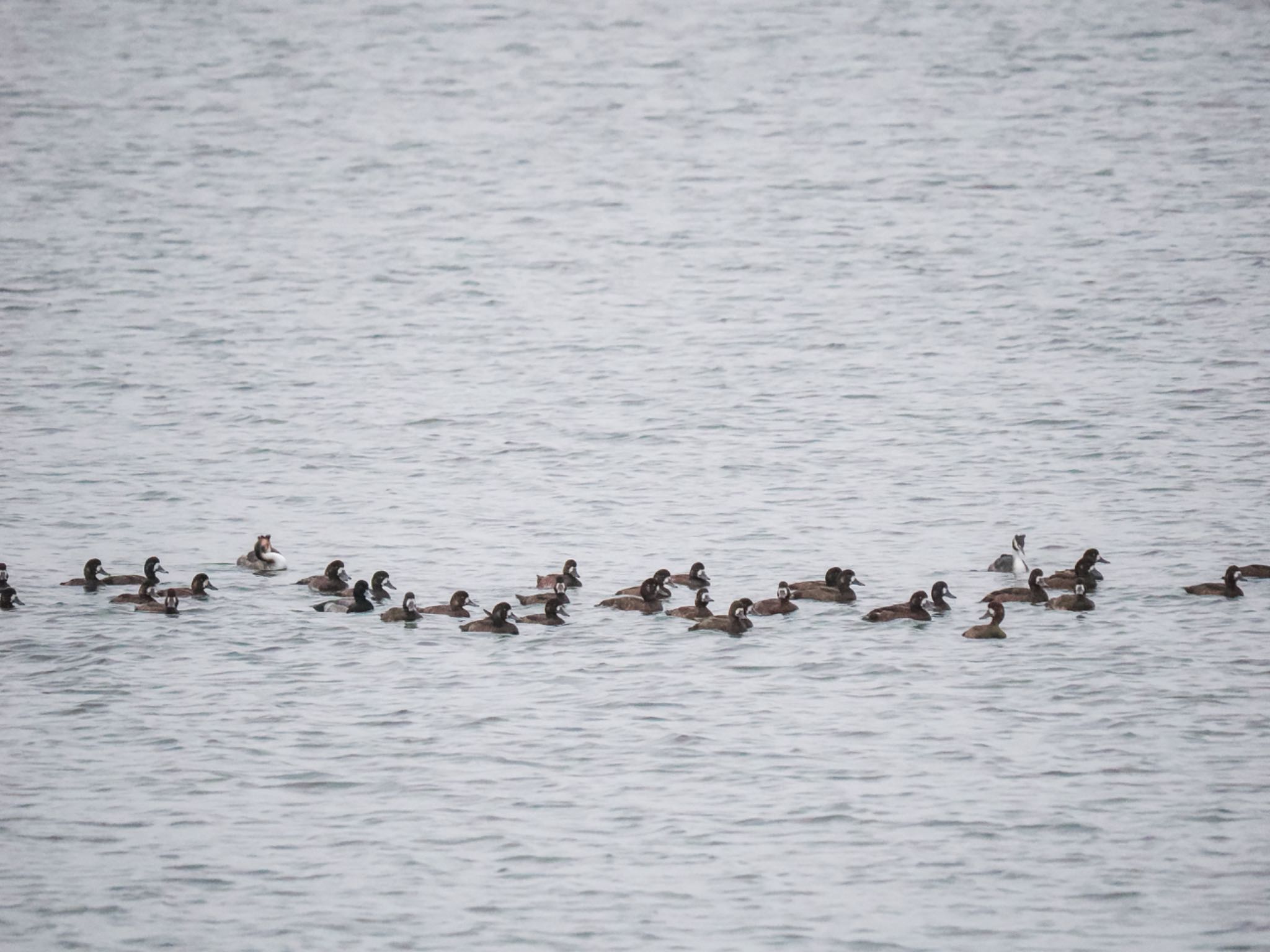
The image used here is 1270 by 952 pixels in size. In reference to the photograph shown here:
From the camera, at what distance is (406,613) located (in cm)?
2186

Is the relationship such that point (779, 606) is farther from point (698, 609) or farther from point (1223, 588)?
point (1223, 588)

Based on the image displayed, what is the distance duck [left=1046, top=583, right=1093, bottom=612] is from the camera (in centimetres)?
2173

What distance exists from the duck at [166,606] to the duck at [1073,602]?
999 cm

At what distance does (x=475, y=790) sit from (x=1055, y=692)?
5997 mm

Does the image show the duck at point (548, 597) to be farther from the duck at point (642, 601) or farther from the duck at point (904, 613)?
the duck at point (904, 613)

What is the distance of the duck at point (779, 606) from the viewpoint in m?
21.8

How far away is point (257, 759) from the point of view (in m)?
18.0

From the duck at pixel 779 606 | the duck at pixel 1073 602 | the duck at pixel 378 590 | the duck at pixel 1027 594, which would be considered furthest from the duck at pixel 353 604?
the duck at pixel 1073 602

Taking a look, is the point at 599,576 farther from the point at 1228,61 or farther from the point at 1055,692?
the point at 1228,61

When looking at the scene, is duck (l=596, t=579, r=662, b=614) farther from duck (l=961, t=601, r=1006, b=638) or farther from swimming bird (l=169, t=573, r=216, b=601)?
swimming bird (l=169, t=573, r=216, b=601)

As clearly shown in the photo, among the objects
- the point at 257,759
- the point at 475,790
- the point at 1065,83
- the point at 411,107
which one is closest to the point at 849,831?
the point at 475,790

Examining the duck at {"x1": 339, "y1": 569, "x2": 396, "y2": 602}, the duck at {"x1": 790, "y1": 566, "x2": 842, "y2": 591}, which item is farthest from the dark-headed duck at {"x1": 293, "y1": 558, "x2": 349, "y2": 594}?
the duck at {"x1": 790, "y1": 566, "x2": 842, "y2": 591}

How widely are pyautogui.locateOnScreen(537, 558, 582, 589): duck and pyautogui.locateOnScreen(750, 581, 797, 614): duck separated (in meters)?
2.41

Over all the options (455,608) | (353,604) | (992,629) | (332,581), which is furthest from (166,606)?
(992,629)
